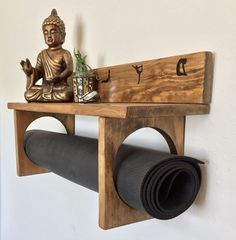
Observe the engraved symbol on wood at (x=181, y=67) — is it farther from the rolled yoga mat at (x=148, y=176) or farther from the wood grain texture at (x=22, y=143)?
the wood grain texture at (x=22, y=143)

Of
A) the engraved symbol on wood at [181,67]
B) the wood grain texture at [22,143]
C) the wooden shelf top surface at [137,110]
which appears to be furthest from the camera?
the wood grain texture at [22,143]

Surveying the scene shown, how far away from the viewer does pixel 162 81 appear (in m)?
0.59

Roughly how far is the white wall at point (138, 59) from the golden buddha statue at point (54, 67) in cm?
8

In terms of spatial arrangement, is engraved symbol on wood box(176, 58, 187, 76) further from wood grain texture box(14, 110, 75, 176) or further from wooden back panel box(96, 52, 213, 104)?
wood grain texture box(14, 110, 75, 176)

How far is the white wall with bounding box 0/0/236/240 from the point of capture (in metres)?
0.53

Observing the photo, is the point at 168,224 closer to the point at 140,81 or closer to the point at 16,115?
the point at 140,81

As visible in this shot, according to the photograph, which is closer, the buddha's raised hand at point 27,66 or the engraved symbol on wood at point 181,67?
the engraved symbol on wood at point 181,67

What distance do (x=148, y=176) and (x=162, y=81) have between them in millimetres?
200

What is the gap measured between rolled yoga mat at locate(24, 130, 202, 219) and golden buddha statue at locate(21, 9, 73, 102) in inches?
7.1

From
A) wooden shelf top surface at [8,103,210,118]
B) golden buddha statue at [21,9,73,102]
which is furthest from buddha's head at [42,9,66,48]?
wooden shelf top surface at [8,103,210,118]

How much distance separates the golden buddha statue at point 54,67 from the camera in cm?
76

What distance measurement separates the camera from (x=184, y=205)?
52 cm

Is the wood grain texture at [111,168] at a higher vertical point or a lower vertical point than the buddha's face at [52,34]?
lower

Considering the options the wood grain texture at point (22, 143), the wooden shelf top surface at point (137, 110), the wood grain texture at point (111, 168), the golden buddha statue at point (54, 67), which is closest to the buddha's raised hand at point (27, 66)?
the golden buddha statue at point (54, 67)
